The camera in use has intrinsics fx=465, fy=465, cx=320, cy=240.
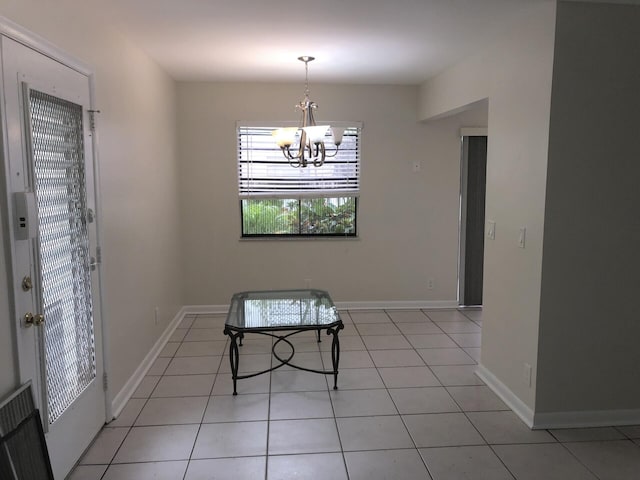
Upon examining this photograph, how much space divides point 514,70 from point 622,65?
606mm

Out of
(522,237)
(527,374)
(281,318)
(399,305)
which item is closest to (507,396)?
(527,374)

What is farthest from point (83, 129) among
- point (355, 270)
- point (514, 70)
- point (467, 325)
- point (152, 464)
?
point (467, 325)

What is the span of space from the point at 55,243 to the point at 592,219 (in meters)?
2.89

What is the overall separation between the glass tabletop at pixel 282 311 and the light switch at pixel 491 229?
125 centimetres

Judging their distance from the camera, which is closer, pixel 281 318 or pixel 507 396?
pixel 507 396

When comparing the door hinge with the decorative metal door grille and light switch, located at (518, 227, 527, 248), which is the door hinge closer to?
the decorative metal door grille

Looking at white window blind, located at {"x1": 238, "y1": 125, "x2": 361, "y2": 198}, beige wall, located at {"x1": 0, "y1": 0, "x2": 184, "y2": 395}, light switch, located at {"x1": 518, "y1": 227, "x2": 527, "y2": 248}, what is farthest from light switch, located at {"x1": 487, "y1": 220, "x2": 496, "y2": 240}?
beige wall, located at {"x1": 0, "y1": 0, "x2": 184, "y2": 395}

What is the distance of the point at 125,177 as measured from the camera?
324 cm

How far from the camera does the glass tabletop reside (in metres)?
3.30

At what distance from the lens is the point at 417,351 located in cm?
409

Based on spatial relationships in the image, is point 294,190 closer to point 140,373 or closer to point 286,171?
point 286,171

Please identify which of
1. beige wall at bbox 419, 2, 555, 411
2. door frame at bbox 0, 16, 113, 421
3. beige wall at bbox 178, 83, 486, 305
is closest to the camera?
door frame at bbox 0, 16, 113, 421

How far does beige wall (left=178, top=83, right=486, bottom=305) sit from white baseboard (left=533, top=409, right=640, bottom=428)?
8.65 feet

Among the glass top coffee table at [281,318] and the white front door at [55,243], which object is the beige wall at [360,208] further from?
the white front door at [55,243]
